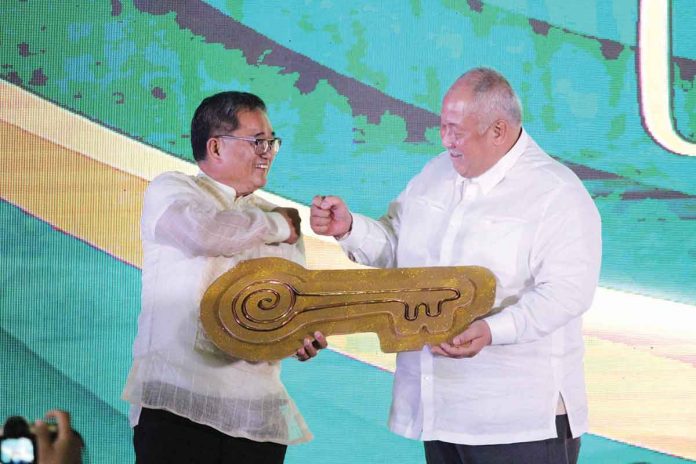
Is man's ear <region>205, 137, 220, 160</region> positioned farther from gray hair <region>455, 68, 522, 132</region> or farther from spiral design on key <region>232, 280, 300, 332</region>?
gray hair <region>455, 68, 522, 132</region>

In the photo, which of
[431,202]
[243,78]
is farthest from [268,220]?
[243,78]

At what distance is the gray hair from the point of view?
2676 millimetres

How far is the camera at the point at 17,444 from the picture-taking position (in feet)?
4.85

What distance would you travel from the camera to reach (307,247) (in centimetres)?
352

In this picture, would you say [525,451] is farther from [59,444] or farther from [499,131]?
[59,444]

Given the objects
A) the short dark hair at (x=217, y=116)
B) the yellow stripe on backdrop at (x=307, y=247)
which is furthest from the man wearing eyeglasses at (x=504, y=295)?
the yellow stripe on backdrop at (x=307, y=247)

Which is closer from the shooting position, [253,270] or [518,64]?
[253,270]

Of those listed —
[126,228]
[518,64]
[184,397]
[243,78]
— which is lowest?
[184,397]

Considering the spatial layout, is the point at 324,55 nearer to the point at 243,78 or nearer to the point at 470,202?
the point at 243,78

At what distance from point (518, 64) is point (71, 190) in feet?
4.87

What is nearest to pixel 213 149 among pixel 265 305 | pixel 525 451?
pixel 265 305

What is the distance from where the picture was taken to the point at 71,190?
3484mm

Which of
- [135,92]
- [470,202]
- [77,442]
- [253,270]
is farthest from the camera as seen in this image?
[135,92]

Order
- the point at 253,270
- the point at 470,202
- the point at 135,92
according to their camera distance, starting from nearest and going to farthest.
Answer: the point at 253,270 → the point at 470,202 → the point at 135,92
